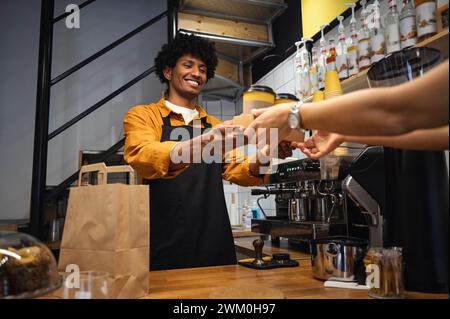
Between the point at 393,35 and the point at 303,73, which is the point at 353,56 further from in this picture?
the point at 303,73

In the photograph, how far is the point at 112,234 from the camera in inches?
33.9

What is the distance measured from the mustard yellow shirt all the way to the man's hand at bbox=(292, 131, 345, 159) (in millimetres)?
529

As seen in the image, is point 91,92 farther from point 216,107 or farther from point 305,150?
point 305,150

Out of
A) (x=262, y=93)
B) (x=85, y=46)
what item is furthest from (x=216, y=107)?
(x=262, y=93)

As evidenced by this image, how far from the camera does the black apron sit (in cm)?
162

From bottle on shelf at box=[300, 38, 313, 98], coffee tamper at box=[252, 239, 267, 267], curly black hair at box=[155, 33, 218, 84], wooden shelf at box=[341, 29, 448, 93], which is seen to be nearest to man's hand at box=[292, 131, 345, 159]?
coffee tamper at box=[252, 239, 267, 267]

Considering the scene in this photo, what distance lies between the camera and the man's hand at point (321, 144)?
997 mm

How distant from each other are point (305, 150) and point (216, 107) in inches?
114

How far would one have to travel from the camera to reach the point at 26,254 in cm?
79

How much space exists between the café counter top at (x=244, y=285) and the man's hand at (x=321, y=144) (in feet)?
1.21

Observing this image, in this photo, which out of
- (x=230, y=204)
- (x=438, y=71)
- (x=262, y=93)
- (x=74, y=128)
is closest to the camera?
(x=438, y=71)

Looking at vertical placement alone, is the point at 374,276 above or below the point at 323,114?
below

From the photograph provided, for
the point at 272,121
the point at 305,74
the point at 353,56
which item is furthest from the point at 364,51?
the point at 272,121

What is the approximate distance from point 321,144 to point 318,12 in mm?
1911
